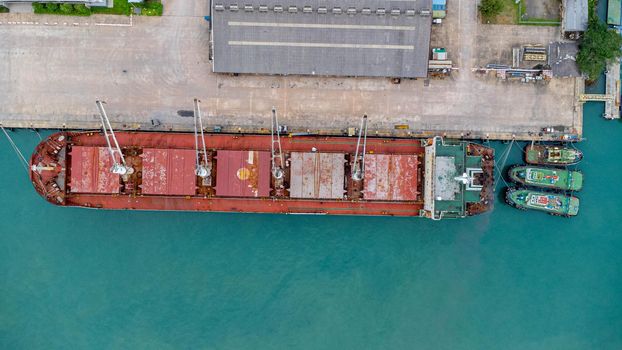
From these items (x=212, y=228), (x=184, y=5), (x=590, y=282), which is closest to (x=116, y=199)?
(x=212, y=228)

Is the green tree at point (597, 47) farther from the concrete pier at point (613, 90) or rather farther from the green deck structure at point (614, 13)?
the green deck structure at point (614, 13)

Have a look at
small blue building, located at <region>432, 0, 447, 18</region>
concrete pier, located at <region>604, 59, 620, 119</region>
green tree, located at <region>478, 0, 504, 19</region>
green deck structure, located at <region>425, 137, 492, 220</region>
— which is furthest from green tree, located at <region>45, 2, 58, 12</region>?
concrete pier, located at <region>604, 59, 620, 119</region>

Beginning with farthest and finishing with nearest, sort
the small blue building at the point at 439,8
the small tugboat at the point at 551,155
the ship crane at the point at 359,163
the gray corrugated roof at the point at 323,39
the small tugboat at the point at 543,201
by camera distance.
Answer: the small tugboat at the point at 543,201 < the small tugboat at the point at 551,155 < the small blue building at the point at 439,8 < the gray corrugated roof at the point at 323,39 < the ship crane at the point at 359,163

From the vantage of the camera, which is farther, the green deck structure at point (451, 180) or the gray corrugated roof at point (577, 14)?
the gray corrugated roof at point (577, 14)

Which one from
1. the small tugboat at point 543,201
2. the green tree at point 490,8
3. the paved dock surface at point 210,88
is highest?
the green tree at point 490,8

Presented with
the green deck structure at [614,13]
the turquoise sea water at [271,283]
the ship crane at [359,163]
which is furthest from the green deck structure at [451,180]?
the green deck structure at [614,13]

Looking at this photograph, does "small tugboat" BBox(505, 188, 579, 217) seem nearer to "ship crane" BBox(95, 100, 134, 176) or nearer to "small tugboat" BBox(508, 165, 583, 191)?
"small tugboat" BBox(508, 165, 583, 191)

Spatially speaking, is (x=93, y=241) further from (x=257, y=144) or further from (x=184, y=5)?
(x=184, y=5)
